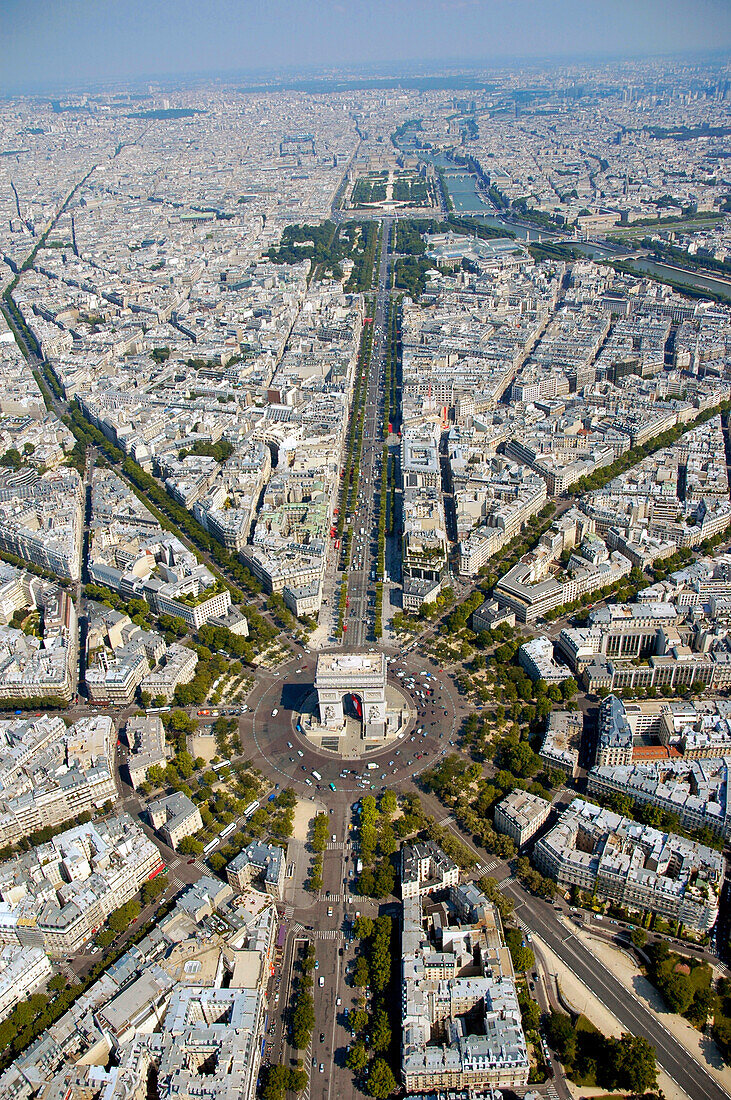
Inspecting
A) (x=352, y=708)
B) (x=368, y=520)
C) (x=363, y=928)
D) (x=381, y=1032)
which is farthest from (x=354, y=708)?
(x=368, y=520)

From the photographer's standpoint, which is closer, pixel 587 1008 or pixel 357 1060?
pixel 357 1060

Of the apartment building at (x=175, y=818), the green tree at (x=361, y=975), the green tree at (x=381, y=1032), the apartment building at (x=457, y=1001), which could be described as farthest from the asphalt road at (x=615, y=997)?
the apartment building at (x=175, y=818)

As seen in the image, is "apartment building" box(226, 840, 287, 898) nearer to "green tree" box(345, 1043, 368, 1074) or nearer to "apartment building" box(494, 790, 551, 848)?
"green tree" box(345, 1043, 368, 1074)

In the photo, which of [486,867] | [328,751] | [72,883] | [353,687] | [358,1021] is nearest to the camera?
[358,1021]

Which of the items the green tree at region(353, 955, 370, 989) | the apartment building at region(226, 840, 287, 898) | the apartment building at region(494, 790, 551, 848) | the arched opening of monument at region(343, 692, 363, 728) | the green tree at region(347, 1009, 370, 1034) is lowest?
the green tree at region(347, 1009, 370, 1034)

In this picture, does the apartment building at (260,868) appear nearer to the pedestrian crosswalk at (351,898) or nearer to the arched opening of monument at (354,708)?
the pedestrian crosswalk at (351,898)

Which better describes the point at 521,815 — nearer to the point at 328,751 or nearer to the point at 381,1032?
the point at 328,751

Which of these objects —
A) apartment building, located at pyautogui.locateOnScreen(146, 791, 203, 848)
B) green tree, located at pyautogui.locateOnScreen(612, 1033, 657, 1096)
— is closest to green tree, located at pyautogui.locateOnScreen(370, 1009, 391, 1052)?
green tree, located at pyautogui.locateOnScreen(612, 1033, 657, 1096)

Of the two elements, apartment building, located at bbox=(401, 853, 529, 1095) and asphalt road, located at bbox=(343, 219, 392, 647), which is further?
asphalt road, located at bbox=(343, 219, 392, 647)

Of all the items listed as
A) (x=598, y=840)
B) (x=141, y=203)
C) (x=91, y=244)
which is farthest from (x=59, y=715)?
(x=141, y=203)

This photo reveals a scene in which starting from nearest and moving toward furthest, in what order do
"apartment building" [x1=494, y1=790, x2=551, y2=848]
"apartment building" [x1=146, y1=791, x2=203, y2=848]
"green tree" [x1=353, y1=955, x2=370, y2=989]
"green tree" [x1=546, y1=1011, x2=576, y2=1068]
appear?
1. "green tree" [x1=546, y1=1011, x2=576, y2=1068]
2. "green tree" [x1=353, y1=955, x2=370, y2=989]
3. "apartment building" [x1=494, y1=790, x2=551, y2=848]
4. "apartment building" [x1=146, y1=791, x2=203, y2=848]
